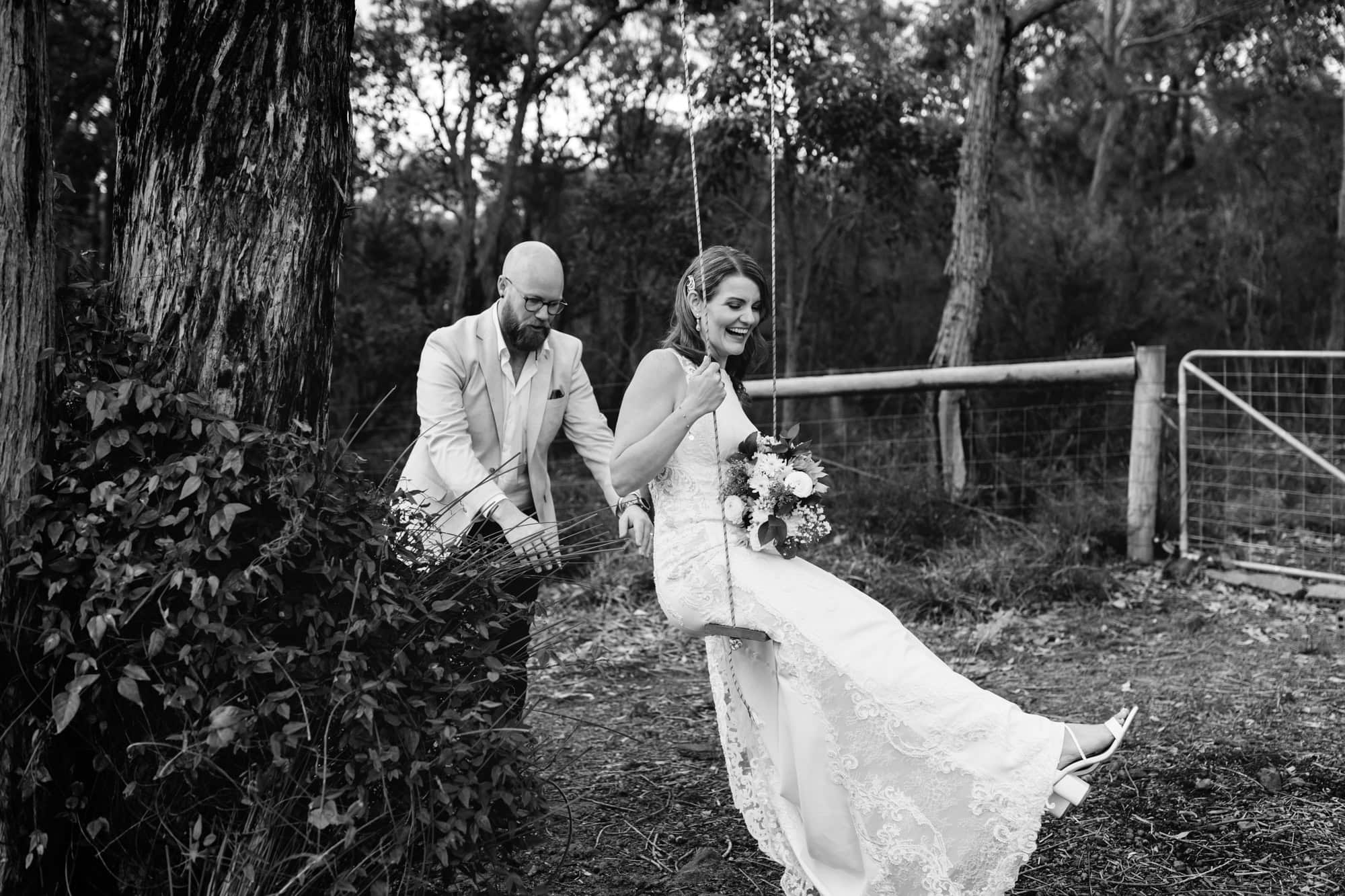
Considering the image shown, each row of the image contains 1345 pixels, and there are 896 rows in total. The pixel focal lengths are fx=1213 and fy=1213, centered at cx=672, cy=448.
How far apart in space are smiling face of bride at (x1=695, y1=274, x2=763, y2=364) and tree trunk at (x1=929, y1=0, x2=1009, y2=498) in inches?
271

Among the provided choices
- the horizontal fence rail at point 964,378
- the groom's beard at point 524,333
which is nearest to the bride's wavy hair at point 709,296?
the groom's beard at point 524,333

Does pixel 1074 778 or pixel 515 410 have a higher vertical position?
pixel 515 410

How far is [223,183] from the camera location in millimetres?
3066

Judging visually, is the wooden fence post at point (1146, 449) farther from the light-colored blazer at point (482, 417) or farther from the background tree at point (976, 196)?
the light-colored blazer at point (482, 417)

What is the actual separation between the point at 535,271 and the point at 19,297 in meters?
1.83

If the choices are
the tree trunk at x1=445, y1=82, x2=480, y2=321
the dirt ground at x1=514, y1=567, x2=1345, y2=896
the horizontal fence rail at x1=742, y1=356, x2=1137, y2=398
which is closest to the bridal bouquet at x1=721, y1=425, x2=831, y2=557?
the dirt ground at x1=514, y1=567, x2=1345, y2=896

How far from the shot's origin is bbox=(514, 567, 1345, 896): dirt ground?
3.90 meters

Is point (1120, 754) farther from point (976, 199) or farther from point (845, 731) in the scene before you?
point (976, 199)

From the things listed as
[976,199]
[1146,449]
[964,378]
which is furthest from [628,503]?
[976,199]

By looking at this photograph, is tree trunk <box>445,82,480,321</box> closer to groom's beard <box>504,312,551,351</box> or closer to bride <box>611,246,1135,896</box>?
groom's beard <box>504,312,551,351</box>

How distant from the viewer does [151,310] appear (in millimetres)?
3061

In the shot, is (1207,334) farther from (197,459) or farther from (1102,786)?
(197,459)

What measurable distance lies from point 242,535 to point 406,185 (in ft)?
59.3

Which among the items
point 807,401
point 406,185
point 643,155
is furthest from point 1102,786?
point 406,185
